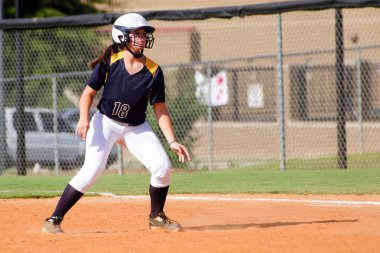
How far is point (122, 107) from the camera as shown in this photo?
25.9 ft

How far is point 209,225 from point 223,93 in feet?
38.0

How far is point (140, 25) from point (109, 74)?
53 centimetres

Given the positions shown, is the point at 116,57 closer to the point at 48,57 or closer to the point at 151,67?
the point at 151,67

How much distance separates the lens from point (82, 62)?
24.0m

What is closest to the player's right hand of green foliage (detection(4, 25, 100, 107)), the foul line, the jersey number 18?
the jersey number 18

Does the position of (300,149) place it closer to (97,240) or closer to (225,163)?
(225,163)

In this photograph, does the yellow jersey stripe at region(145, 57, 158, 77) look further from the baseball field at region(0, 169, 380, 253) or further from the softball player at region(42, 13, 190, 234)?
the baseball field at region(0, 169, 380, 253)

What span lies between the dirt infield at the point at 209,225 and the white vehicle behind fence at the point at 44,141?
8.80 m

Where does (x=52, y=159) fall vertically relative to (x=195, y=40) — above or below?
below

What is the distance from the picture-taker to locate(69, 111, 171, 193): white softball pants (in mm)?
7934

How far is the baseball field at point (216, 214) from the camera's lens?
7.14 metres

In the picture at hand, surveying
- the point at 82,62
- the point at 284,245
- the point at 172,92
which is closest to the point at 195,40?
the point at 82,62

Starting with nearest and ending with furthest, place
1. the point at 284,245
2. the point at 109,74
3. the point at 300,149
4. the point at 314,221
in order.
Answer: the point at 284,245, the point at 109,74, the point at 314,221, the point at 300,149

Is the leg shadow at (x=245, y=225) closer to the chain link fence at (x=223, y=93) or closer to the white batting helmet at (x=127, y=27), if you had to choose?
the white batting helmet at (x=127, y=27)
